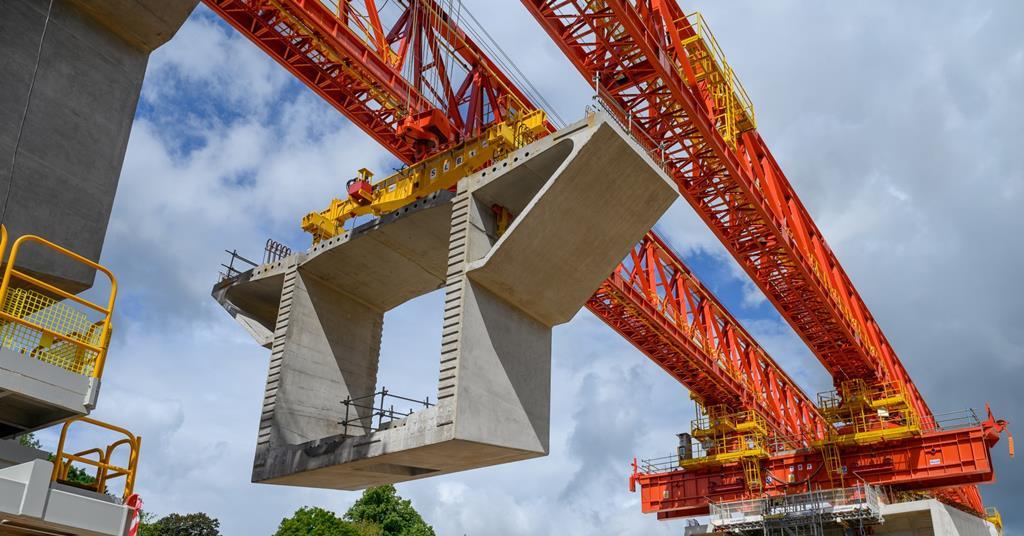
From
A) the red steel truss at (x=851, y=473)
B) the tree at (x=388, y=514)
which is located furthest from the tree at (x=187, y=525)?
the red steel truss at (x=851, y=473)

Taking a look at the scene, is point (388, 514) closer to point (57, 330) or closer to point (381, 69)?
point (381, 69)

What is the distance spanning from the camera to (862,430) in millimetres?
34000

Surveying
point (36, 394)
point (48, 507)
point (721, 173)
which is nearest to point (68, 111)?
point (36, 394)

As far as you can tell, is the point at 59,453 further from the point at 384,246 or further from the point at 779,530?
the point at 779,530

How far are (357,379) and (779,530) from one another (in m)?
19.2

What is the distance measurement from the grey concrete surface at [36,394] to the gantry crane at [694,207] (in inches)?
445

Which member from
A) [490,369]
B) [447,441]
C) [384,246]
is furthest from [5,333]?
[384,246]

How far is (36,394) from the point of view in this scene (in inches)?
410

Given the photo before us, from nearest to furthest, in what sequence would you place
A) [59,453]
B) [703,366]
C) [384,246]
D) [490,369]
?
[59,453] < [490,369] < [384,246] < [703,366]

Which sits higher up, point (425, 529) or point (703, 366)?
point (703, 366)

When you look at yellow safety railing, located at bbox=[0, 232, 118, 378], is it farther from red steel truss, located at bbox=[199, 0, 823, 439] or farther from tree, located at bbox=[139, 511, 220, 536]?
tree, located at bbox=[139, 511, 220, 536]

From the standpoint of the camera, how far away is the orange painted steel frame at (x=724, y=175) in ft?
68.0

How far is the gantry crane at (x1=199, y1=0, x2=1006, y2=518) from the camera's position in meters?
20.9

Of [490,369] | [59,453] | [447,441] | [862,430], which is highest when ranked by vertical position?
[862,430]
